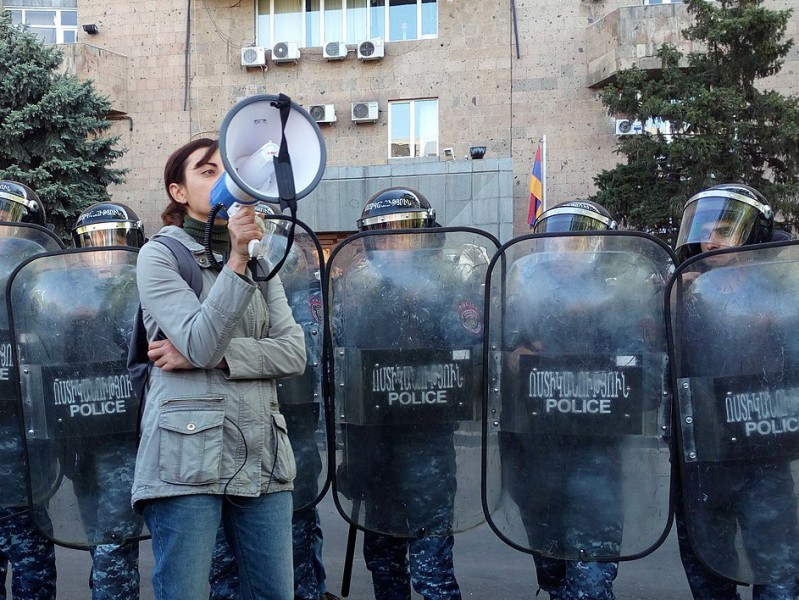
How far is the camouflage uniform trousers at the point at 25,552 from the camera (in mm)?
3391

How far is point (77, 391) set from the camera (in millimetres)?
3119

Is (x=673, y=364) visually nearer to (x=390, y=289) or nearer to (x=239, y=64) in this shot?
(x=390, y=289)

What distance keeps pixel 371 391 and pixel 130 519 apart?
1044 mm

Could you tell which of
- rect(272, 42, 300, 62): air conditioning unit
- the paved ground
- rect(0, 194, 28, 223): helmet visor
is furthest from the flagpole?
rect(0, 194, 28, 223): helmet visor

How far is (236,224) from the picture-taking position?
6.97 feet

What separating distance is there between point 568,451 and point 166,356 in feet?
4.96

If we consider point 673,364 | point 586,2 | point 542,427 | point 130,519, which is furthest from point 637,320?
point 586,2

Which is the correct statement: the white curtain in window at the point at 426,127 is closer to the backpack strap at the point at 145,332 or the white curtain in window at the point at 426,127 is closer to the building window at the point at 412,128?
the building window at the point at 412,128

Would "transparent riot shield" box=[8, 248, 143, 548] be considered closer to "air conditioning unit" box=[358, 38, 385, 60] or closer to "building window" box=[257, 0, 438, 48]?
"air conditioning unit" box=[358, 38, 385, 60]

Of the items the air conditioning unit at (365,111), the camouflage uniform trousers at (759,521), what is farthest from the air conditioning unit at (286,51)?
the camouflage uniform trousers at (759,521)

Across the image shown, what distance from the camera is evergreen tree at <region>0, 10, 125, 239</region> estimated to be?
11133 mm

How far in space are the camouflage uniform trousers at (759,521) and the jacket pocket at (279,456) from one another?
1413 mm

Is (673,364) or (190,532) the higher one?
(673,364)

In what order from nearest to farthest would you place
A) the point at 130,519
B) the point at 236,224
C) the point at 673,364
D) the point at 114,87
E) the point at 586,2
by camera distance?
the point at 236,224 < the point at 673,364 < the point at 130,519 < the point at 586,2 < the point at 114,87
